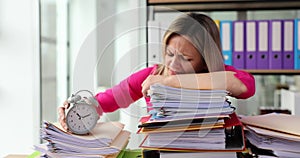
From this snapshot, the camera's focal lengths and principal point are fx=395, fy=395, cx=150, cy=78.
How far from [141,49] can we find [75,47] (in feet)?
6.50

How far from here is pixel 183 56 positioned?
102 cm

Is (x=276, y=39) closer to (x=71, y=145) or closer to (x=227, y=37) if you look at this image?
(x=227, y=37)

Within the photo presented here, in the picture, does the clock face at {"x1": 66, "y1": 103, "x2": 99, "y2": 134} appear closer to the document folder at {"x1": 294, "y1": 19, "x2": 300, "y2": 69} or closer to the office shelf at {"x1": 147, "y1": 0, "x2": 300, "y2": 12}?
the office shelf at {"x1": 147, "y1": 0, "x2": 300, "y2": 12}

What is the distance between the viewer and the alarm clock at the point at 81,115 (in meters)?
1.00

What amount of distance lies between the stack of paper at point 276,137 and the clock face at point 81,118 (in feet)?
1.31

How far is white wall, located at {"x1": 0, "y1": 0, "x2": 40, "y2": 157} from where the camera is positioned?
265 cm

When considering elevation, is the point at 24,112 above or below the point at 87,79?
below

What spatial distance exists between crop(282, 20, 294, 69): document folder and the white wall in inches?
63.7

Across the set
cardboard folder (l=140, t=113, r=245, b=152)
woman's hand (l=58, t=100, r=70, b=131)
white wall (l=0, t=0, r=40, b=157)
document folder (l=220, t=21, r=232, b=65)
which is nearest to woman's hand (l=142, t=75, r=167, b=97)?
cardboard folder (l=140, t=113, r=245, b=152)

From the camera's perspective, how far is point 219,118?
0.85 metres

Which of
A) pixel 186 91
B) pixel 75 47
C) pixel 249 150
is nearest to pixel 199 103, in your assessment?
pixel 186 91

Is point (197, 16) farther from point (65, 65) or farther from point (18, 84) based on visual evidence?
point (65, 65)

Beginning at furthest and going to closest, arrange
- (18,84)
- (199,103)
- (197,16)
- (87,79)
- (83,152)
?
(18,84) → (197,16) → (87,79) → (83,152) → (199,103)

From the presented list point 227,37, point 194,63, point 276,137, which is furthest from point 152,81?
point 227,37
